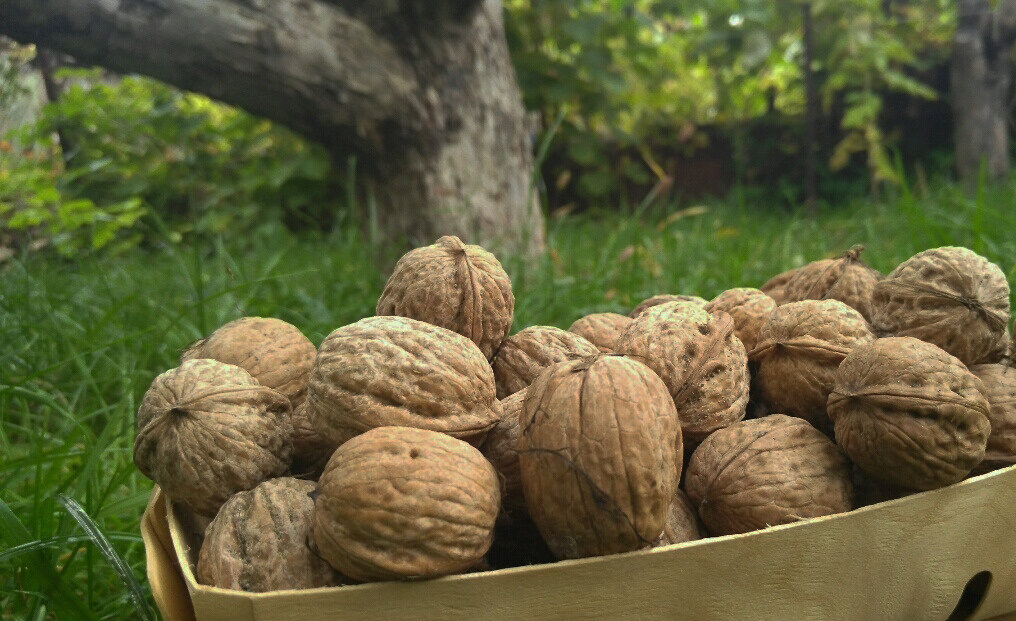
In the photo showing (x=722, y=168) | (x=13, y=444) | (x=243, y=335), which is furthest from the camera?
(x=722, y=168)

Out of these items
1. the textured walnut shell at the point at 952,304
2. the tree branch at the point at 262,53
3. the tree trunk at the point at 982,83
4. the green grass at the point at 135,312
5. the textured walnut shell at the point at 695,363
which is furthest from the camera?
the tree trunk at the point at 982,83

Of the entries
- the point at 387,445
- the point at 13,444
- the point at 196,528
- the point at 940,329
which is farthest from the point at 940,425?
the point at 13,444

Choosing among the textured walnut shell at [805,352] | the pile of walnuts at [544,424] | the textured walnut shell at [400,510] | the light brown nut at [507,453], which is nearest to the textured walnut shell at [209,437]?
the pile of walnuts at [544,424]

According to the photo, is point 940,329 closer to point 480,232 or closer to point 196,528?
point 196,528

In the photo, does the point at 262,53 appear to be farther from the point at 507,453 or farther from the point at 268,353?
the point at 507,453

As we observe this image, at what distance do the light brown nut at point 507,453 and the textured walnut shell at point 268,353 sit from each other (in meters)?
0.44

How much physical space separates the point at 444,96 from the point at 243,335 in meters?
2.36

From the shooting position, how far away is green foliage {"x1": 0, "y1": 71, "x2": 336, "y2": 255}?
15.1 ft

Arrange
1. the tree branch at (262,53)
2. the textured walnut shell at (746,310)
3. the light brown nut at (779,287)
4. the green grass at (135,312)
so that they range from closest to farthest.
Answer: the textured walnut shell at (746,310), the green grass at (135,312), the light brown nut at (779,287), the tree branch at (262,53)

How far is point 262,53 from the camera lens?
3.37m

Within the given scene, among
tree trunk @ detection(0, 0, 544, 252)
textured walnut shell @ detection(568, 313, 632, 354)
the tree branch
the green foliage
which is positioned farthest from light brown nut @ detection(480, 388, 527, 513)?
the green foliage

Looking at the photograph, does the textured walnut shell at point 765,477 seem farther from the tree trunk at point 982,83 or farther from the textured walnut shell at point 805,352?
the tree trunk at point 982,83

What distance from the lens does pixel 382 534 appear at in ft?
3.58

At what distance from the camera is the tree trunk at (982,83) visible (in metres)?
5.65
